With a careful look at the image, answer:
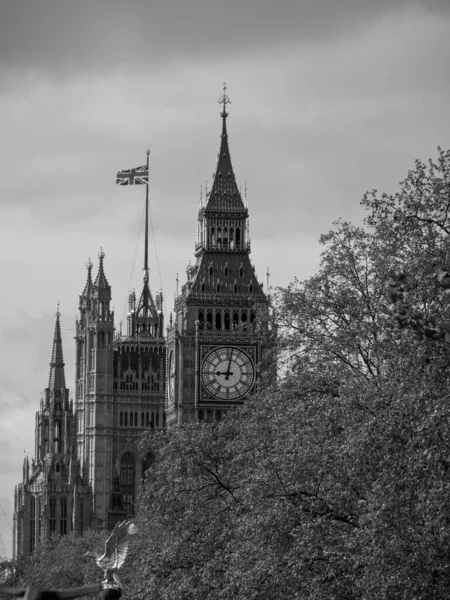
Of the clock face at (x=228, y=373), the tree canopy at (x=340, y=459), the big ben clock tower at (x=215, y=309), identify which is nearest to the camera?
the tree canopy at (x=340, y=459)

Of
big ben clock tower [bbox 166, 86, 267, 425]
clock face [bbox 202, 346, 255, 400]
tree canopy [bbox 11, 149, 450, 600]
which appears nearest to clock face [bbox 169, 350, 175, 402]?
big ben clock tower [bbox 166, 86, 267, 425]

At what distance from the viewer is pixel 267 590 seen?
75.8 m

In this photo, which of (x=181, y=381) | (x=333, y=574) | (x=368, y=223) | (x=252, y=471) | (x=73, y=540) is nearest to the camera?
(x=333, y=574)

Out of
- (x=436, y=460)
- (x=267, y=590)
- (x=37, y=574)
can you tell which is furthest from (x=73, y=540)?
(x=436, y=460)

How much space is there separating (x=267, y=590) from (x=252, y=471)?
708 cm

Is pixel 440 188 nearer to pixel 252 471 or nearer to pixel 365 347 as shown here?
pixel 365 347

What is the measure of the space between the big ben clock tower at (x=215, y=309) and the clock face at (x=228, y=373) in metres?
0.08

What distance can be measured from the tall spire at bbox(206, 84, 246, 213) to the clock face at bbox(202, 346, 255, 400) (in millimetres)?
13689

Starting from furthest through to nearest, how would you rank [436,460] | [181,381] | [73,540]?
[73,540] < [181,381] < [436,460]

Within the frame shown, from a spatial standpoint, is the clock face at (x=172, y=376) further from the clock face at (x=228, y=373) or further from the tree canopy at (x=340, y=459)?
the tree canopy at (x=340, y=459)

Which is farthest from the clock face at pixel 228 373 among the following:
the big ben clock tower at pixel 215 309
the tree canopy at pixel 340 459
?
the tree canopy at pixel 340 459

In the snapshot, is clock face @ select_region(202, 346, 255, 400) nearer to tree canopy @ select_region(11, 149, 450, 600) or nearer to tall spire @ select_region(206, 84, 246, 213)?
tall spire @ select_region(206, 84, 246, 213)

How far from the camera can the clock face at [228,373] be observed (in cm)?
17375

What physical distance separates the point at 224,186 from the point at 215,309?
11.8 metres
